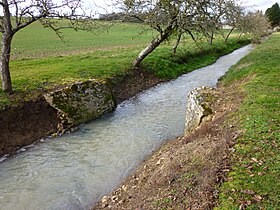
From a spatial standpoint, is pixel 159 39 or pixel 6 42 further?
pixel 159 39

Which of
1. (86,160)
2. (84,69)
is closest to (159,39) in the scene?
(84,69)

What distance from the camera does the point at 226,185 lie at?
6004mm

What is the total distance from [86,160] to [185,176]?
481 cm

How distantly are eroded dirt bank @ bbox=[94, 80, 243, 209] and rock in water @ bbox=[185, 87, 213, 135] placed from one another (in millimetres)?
1331

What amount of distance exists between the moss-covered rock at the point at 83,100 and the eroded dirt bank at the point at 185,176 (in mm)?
5786

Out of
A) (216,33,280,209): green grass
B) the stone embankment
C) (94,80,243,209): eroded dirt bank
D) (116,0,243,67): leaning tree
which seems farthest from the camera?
(116,0,243,67): leaning tree

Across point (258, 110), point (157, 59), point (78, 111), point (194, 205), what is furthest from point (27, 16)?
point (157, 59)

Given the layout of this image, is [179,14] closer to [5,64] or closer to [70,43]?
[5,64]

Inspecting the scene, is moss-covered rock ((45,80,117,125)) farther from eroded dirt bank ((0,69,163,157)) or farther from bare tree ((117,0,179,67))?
bare tree ((117,0,179,67))

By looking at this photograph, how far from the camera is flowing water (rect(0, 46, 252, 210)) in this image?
836cm

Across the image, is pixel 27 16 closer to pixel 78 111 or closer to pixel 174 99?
pixel 78 111

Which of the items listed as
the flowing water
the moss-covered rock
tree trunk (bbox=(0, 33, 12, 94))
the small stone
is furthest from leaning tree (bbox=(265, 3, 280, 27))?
the small stone

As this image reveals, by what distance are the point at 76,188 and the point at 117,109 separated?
8502 millimetres

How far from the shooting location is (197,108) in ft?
38.2
